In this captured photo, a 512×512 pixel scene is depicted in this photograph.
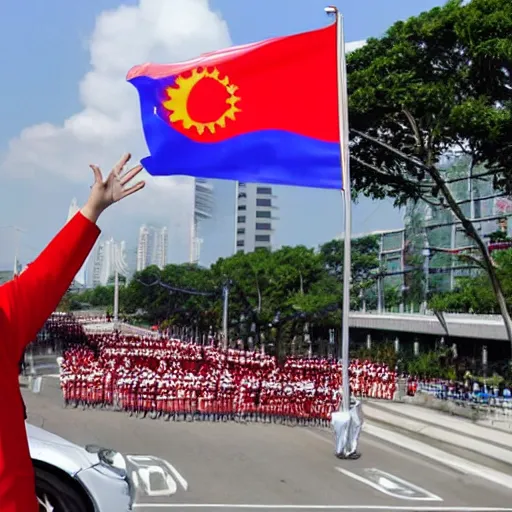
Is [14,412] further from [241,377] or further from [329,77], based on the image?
[241,377]

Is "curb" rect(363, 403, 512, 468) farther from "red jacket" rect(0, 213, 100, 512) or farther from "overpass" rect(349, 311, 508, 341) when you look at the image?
"overpass" rect(349, 311, 508, 341)

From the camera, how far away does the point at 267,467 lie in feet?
31.7

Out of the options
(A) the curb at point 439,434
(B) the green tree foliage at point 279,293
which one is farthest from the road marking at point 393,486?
(B) the green tree foliage at point 279,293

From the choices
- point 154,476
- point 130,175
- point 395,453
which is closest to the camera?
point 130,175

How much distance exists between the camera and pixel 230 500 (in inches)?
300

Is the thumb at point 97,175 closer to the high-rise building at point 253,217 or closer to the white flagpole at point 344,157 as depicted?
the white flagpole at point 344,157

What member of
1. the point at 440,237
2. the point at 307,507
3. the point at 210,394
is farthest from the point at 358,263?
the point at 307,507

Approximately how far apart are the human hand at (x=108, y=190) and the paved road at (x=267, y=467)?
5284 mm

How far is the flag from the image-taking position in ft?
27.9

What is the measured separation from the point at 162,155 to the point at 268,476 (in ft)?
13.2

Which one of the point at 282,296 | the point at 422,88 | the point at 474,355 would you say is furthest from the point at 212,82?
the point at 282,296

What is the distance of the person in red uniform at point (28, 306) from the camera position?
1.88 metres

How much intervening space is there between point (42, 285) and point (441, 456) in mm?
10381

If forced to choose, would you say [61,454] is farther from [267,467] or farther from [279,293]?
[279,293]
